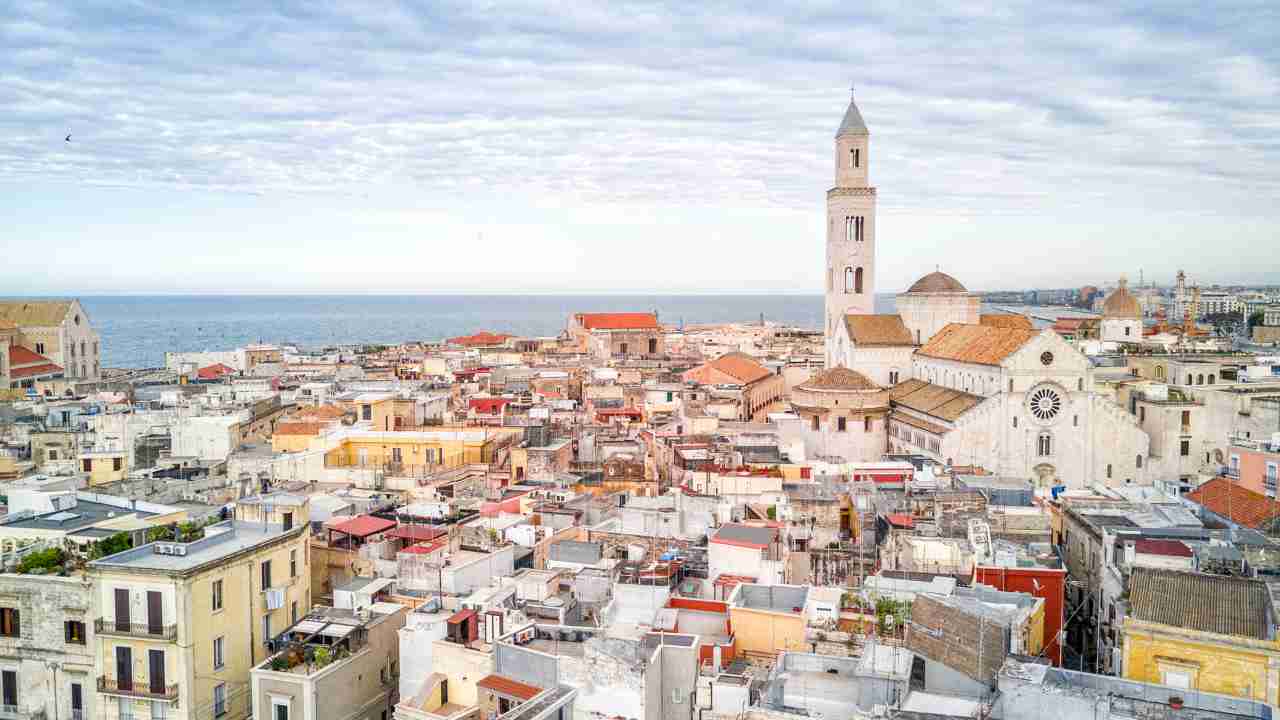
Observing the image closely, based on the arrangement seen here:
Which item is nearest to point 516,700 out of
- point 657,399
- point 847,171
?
point 657,399

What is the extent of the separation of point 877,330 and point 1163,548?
32.4 meters

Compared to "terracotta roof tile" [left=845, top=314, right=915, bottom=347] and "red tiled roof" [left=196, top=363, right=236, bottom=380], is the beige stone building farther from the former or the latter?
"terracotta roof tile" [left=845, top=314, right=915, bottom=347]

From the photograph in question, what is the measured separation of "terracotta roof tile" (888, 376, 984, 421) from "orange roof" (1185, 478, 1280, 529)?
40.1 ft

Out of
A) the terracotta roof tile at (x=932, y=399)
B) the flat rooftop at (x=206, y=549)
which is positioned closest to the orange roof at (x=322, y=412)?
the flat rooftop at (x=206, y=549)

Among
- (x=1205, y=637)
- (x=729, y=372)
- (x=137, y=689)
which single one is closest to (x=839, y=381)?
(x=729, y=372)

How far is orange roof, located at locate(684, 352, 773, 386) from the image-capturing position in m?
52.4

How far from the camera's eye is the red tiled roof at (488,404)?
41.7 metres

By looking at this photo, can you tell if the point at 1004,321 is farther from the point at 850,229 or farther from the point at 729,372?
the point at 729,372

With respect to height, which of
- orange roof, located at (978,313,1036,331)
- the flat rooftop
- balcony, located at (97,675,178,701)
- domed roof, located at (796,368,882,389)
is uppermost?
orange roof, located at (978,313,1036,331)

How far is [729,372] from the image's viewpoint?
176 feet

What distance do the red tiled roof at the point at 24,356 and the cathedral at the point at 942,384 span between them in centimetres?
4853

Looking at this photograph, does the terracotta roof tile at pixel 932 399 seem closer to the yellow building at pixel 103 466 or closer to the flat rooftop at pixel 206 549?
the flat rooftop at pixel 206 549

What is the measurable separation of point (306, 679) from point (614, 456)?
17.6 metres

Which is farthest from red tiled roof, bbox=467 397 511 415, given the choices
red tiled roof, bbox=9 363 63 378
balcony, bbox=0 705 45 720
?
red tiled roof, bbox=9 363 63 378
